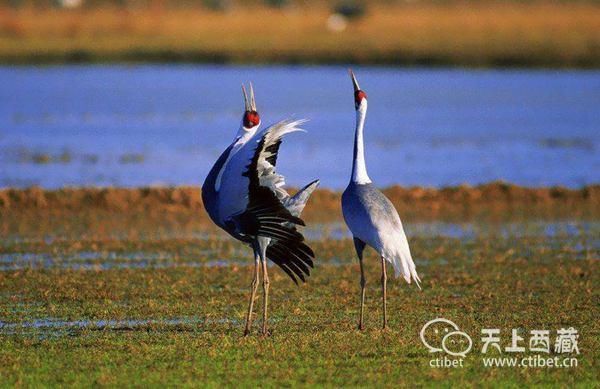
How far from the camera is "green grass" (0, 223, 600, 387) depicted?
9289 millimetres

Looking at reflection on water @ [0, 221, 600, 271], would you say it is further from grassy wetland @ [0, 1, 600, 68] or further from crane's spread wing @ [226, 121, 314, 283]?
grassy wetland @ [0, 1, 600, 68]

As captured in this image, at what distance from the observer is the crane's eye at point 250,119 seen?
36.9 feet

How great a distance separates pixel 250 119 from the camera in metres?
11.3

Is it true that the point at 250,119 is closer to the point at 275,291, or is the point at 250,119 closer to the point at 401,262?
the point at 401,262

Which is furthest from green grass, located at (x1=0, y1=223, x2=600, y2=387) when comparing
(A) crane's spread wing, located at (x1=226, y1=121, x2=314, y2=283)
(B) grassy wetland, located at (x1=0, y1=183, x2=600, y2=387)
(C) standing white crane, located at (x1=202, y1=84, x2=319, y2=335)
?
(A) crane's spread wing, located at (x1=226, y1=121, x2=314, y2=283)

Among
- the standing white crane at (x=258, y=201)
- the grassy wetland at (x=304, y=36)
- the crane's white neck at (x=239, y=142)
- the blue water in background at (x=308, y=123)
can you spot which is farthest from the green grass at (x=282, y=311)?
the grassy wetland at (x=304, y=36)

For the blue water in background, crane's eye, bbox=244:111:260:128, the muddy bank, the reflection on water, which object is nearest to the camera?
crane's eye, bbox=244:111:260:128

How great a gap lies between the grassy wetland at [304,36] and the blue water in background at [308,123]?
8.54 ft

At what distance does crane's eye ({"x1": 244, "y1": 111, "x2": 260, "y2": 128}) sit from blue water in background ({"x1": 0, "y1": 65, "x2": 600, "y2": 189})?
11.3 meters

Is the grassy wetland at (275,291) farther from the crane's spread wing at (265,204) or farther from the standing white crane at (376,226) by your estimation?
the crane's spread wing at (265,204)

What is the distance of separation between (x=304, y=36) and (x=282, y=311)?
5362cm

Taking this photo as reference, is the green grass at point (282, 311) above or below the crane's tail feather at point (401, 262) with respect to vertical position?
below

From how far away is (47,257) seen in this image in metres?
15.4

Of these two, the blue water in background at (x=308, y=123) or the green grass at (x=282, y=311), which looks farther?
the blue water in background at (x=308, y=123)
